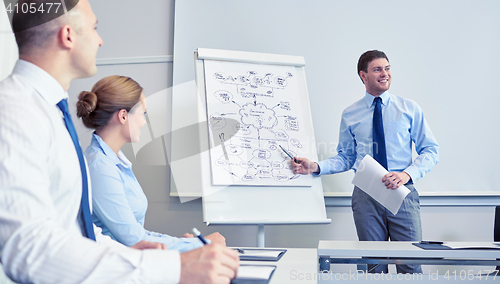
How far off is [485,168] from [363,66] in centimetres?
115

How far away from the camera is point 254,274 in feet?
2.92

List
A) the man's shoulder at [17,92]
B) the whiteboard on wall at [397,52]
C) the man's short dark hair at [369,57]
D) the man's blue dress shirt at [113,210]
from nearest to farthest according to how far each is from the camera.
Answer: the man's shoulder at [17,92]
the man's blue dress shirt at [113,210]
the man's short dark hair at [369,57]
the whiteboard on wall at [397,52]

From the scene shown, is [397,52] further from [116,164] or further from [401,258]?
[116,164]

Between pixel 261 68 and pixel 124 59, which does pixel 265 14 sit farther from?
pixel 124 59

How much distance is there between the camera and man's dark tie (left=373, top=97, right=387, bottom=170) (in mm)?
2255

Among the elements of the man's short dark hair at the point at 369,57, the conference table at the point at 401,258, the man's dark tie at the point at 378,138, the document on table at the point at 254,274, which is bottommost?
the conference table at the point at 401,258

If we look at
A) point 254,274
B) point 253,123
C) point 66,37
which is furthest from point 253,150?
point 66,37

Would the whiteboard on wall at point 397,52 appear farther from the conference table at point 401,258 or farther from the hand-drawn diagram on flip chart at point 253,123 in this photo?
the conference table at point 401,258

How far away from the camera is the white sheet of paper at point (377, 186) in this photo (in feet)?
6.61

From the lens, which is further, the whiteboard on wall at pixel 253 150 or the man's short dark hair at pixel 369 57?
the man's short dark hair at pixel 369 57

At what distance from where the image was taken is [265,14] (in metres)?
2.87

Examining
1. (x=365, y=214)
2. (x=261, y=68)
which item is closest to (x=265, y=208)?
(x=365, y=214)

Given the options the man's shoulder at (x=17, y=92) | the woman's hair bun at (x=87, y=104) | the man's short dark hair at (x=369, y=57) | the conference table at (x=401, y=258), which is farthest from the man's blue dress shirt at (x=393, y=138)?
the man's shoulder at (x=17, y=92)

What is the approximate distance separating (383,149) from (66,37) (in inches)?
74.7
